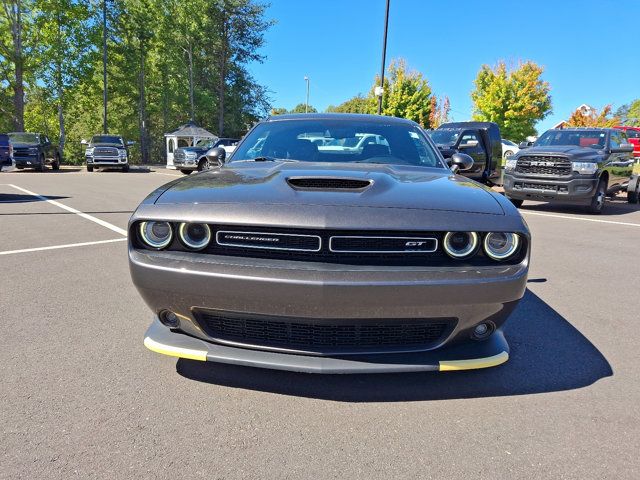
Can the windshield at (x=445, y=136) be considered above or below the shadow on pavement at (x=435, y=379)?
above

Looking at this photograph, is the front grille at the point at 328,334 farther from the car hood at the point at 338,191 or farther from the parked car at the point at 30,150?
the parked car at the point at 30,150

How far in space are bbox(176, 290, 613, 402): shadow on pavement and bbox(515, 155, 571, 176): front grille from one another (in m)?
7.98

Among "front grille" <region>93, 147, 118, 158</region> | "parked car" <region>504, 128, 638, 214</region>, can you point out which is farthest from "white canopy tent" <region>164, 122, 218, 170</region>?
"parked car" <region>504, 128, 638, 214</region>

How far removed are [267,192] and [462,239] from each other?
959mm

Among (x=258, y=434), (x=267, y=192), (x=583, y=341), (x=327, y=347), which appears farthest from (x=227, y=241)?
(x=583, y=341)

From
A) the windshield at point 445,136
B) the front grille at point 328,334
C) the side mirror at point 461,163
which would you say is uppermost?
the windshield at point 445,136

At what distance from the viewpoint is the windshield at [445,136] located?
12438mm

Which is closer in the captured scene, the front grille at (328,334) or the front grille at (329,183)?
the front grille at (328,334)

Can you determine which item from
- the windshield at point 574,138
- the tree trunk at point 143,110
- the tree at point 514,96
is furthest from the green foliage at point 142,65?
the windshield at point 574,138

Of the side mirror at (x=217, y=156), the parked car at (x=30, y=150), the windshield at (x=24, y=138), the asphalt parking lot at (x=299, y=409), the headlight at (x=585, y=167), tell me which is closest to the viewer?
the asphalt parking lot at (x=299, y=409)

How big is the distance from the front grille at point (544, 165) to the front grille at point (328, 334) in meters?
9.18

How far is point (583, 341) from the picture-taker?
3.19 m

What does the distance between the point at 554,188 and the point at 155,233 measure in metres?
9.78

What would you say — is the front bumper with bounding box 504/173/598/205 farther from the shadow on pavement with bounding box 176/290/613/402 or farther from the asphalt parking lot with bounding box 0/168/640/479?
the shadow on pavement with bounding box 176/290/613/402
